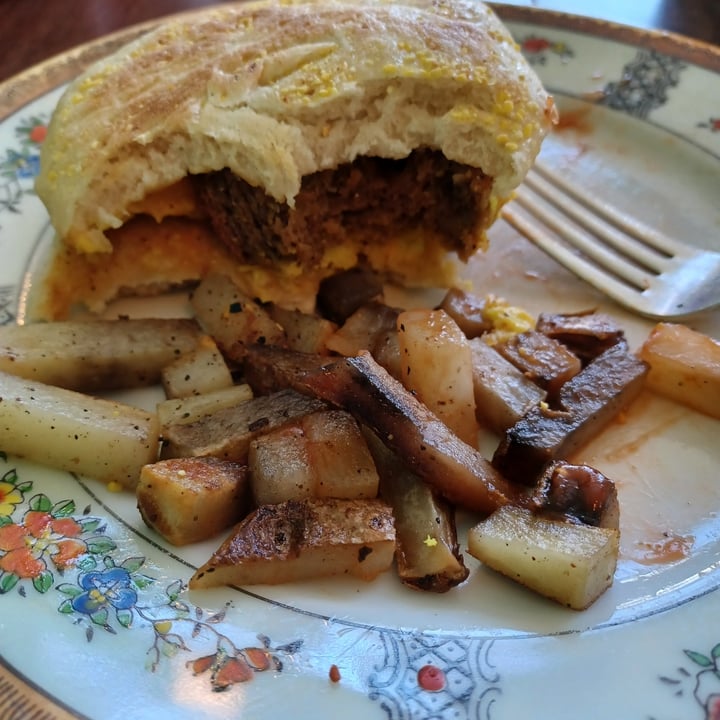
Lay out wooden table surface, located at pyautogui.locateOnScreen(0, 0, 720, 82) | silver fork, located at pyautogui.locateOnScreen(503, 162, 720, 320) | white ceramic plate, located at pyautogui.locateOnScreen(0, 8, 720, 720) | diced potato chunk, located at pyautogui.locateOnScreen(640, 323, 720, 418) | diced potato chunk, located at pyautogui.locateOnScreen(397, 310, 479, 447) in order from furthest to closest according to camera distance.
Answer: wooden table surface, located at pyautogui.locateOnScreen(0, 0, 720, 82) → silver fork, located at pyautogui.locateOnScreen(503, 162, 720, 320) → diced potato chunk, located at pyautogui.locateOnScreen(640, 323, 720, 418) → diced potato chunk, located at pyautogui.locateOnScreen(397, 310, 479, 447) → white ceramic plate, located at pyautogui.locateOnScreen(0, 8, 720, 720)

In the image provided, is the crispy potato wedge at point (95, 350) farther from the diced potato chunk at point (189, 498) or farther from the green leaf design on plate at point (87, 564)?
the green leaf design on plate at point (87, 564)

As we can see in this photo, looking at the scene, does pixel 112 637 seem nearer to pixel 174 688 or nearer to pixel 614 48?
pixel 174 688

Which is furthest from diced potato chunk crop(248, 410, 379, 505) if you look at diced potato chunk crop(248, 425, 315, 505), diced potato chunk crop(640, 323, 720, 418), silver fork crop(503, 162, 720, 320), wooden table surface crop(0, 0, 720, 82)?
wooden table surface crop(0, 0, 720, 82)

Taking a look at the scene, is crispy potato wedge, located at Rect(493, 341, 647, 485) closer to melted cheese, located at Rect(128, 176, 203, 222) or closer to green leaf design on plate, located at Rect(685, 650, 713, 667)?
green leaf design on plate, located at Rect(685, 650, 713, 667)

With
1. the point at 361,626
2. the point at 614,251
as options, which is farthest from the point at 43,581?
the point at 614,251

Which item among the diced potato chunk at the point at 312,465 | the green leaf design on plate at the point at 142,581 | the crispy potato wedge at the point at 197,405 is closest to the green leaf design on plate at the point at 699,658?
the diced potato chunk at the point at 312,465
